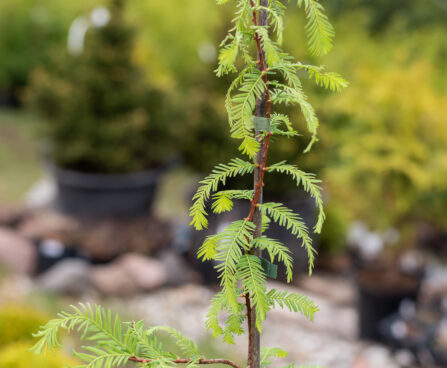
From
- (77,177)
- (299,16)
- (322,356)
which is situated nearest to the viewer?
(322,356)

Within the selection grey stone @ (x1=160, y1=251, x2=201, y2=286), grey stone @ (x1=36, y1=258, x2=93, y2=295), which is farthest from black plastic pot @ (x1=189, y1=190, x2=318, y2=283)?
grey stone @ (x1=36, y1=258, x2=93, y2=295)

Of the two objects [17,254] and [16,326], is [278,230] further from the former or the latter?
[16,326]

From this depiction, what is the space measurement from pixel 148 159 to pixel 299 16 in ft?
26.1

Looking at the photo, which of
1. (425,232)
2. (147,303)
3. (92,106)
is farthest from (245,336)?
(425,232)

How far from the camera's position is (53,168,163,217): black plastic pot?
511cm

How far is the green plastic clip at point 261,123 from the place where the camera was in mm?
877

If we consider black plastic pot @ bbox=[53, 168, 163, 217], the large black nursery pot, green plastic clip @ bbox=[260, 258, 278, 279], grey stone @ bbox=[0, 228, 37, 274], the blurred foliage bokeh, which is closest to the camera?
green plastic clip @ bbox=[260, 258, 278, 279]

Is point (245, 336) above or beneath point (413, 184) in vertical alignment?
beneath

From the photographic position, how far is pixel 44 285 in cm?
428

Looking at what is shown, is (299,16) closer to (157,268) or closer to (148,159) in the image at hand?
(148,159)

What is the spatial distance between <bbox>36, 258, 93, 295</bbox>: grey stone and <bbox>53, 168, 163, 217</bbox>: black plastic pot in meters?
0.81

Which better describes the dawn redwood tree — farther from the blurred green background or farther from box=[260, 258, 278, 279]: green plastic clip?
the blurred green background

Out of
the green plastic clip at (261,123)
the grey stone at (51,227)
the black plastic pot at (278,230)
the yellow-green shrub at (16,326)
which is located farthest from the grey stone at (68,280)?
the green plastic clip at (261,123)

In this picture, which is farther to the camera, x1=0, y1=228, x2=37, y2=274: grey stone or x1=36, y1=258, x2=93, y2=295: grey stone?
x1=0, y1=228, x2=37, y2=274: grey stone
